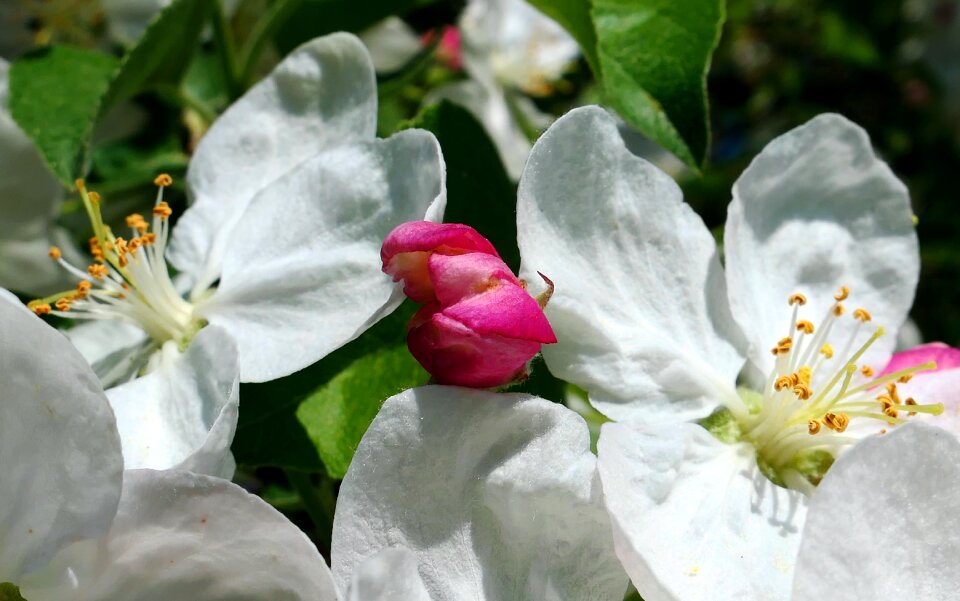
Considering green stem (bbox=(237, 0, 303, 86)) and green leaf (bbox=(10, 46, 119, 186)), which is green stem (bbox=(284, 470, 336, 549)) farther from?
green stem (bbox=(237, 0, 303, 86))

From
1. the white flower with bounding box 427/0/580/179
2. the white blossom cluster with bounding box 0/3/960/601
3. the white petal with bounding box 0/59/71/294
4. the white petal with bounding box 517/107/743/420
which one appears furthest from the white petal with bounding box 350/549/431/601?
the white flower with bounding box 427/0/580/179

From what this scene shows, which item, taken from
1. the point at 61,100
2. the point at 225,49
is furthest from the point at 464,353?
the point at 225,49

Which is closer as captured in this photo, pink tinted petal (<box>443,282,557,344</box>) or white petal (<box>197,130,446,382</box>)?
pink tinted petal (<box>443,282,557,344</box>)

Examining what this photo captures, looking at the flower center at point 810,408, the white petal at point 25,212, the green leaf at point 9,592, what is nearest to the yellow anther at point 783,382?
the flower center at point 810,408

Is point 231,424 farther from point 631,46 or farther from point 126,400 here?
point 631,46

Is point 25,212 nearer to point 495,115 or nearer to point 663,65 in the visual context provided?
point 663,65

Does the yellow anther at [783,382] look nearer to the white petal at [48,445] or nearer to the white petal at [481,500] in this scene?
the white petal at [481,500]

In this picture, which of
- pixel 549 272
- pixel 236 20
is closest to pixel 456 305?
pixel 549 272
